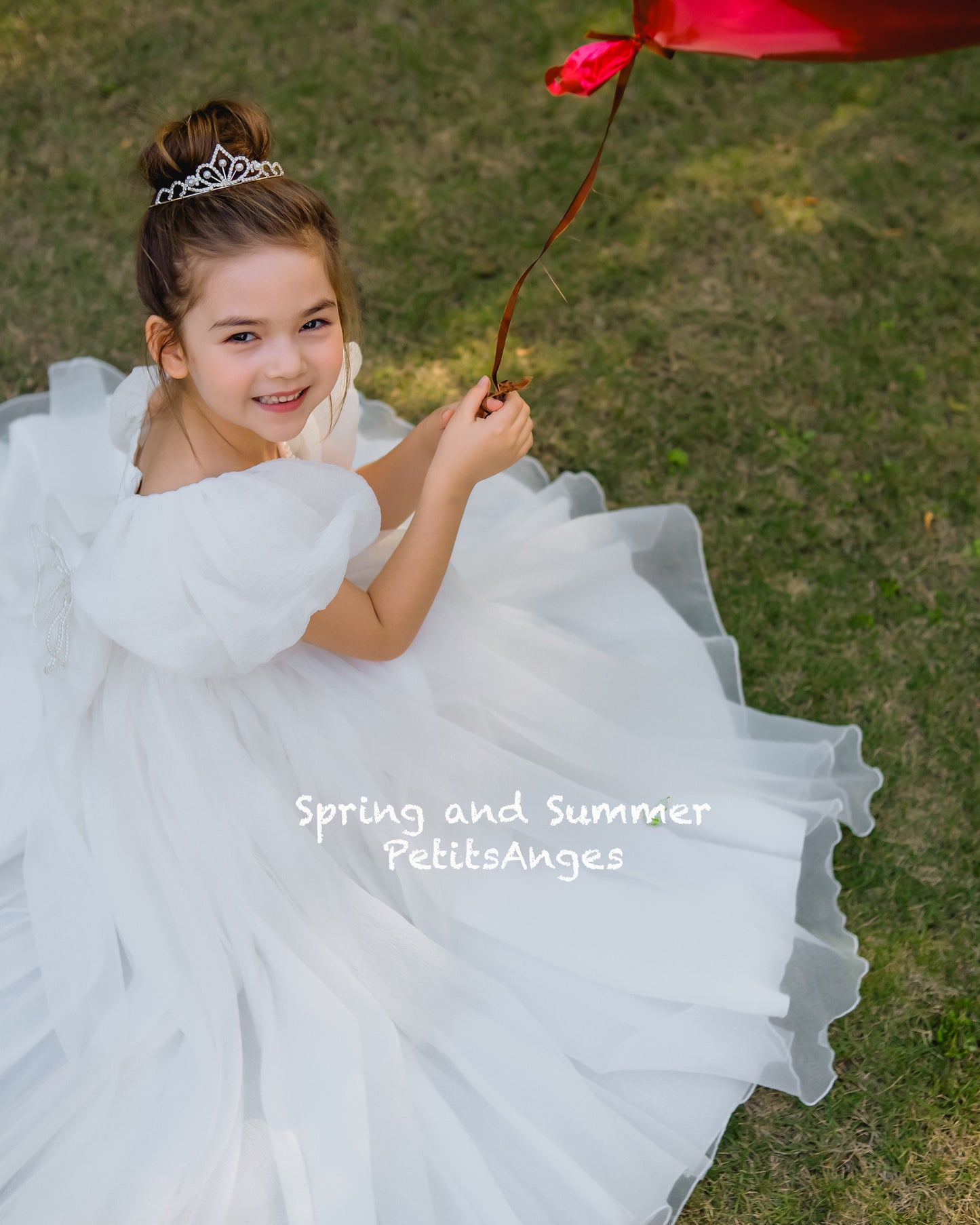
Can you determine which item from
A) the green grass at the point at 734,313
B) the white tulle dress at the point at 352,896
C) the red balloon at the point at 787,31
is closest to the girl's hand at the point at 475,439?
the white tulle dress at the point at 352,896

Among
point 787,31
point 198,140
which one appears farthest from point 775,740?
point 198,140

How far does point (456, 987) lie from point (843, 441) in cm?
203

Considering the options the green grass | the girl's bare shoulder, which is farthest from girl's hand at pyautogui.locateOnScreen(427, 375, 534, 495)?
the green grass

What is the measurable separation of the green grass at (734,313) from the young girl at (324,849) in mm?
229

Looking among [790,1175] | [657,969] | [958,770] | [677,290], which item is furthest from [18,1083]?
[677,290]

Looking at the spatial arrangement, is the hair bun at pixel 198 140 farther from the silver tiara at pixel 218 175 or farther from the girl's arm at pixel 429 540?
the girl's arm at pixel 429 540

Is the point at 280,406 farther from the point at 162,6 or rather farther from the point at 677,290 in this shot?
the point at 162,6

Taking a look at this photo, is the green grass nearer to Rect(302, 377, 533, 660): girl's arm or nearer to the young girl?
the young girl

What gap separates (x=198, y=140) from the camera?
172 cm

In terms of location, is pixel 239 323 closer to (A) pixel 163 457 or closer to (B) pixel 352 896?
(A) pixel 163 457

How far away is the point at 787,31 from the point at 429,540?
3.17 feet

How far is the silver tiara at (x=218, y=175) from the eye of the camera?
174 cm

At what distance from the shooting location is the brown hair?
1699 millimetres

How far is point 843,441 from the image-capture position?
123 inches
